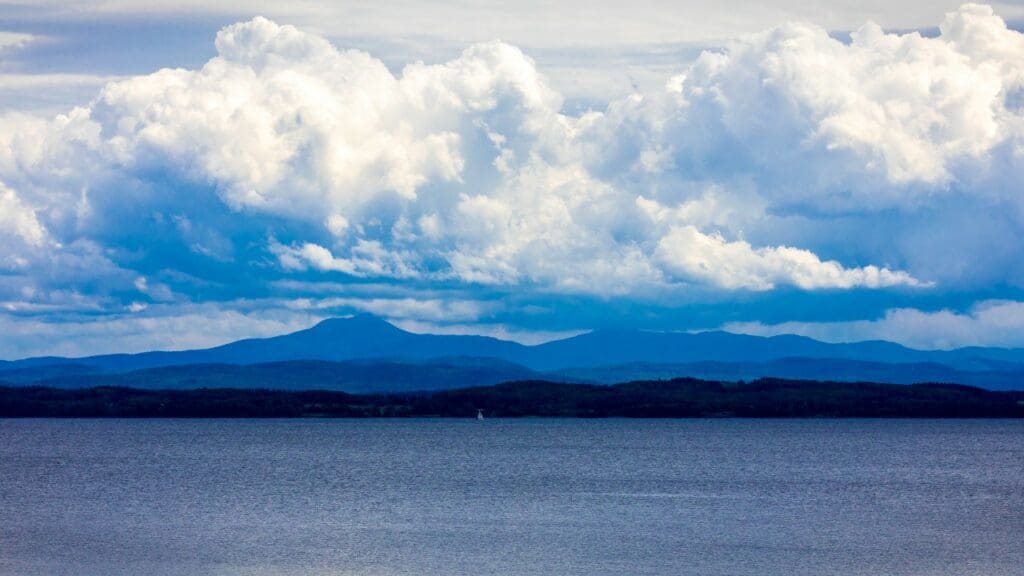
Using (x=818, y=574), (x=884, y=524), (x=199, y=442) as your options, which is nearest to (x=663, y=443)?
(x=199, y=442)

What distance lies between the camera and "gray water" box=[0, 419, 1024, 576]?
5375 centimetres

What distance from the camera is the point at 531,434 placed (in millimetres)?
187875

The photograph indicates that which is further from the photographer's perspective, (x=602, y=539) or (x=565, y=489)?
(x=565, y=489)

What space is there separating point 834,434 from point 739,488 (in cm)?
9959

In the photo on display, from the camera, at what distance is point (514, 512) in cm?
7275

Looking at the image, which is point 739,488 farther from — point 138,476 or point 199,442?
point 199,442

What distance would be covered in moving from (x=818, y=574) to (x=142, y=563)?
1048 inches

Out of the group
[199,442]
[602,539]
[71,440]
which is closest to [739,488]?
[602,539]

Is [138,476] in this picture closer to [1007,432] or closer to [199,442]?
[199,442]

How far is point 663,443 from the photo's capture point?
506ft

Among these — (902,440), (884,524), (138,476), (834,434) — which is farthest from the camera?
→ (834,434)

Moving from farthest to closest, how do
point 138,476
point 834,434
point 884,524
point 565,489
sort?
1. point 834,434
2. point 138,476
3. point 565,489
4. point 884,524

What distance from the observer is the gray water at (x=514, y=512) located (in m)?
53.8

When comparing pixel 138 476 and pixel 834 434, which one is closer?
pixel 138 476
